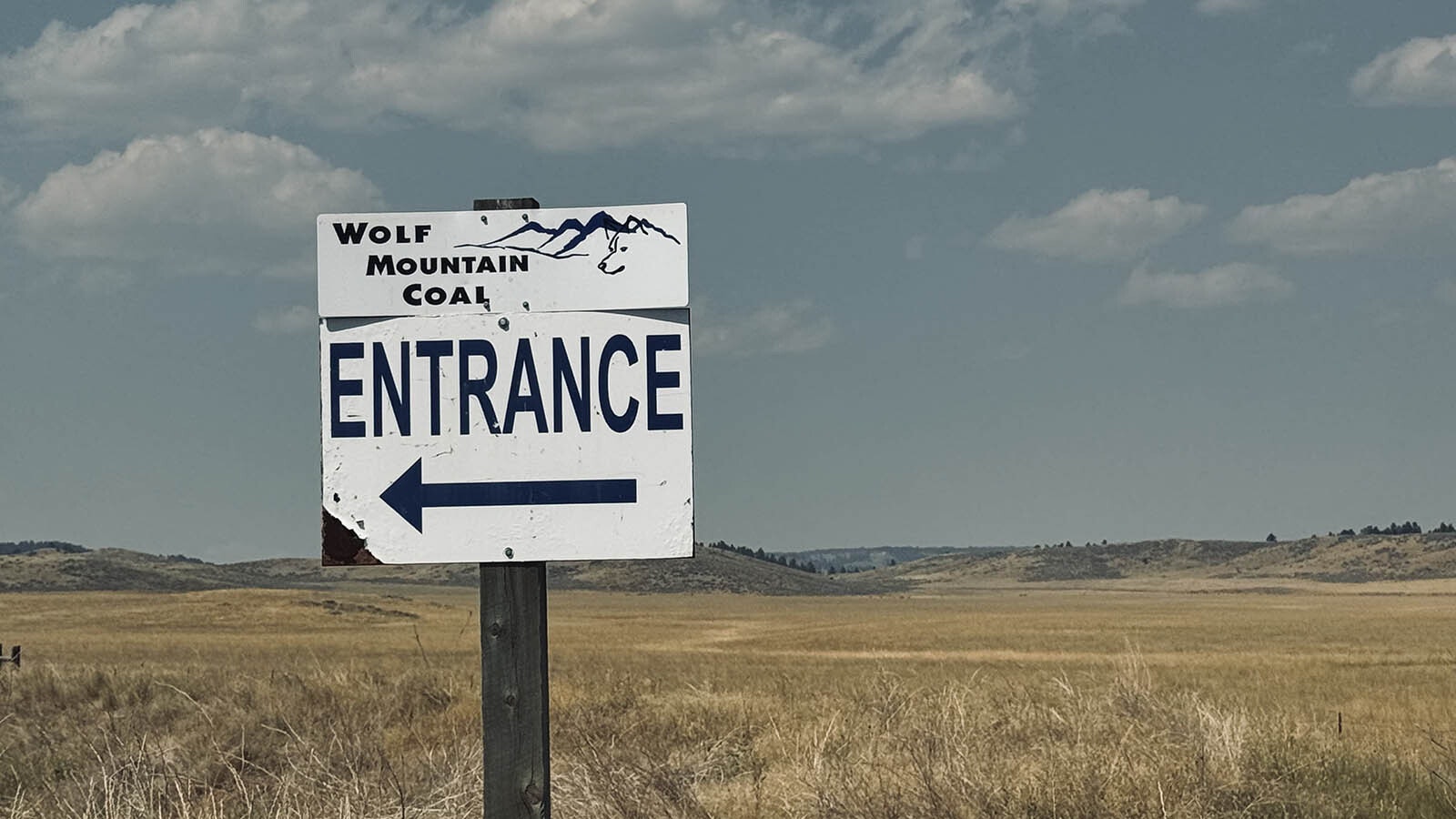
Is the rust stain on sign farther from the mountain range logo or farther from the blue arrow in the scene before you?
the mountain range logo

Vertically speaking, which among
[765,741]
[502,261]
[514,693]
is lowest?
[765,741]

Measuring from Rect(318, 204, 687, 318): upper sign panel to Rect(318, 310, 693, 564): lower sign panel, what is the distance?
63 mm

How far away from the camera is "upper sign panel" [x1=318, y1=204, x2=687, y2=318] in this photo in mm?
5344

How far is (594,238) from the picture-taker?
537cm

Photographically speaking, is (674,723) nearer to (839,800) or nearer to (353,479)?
(839,800)

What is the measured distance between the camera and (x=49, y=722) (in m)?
18.3

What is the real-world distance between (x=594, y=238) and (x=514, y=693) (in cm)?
156

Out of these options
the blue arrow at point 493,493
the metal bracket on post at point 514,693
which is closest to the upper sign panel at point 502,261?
the blue arrow at point 493,493

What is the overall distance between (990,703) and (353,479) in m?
10.5

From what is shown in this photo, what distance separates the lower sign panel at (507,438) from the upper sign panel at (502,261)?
0.21 feet

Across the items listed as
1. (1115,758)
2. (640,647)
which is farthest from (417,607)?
(1115,758)

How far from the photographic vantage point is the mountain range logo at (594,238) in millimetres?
5355

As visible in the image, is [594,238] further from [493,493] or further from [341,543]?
[341,543]

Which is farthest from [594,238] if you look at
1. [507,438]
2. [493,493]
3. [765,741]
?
[765,741]
